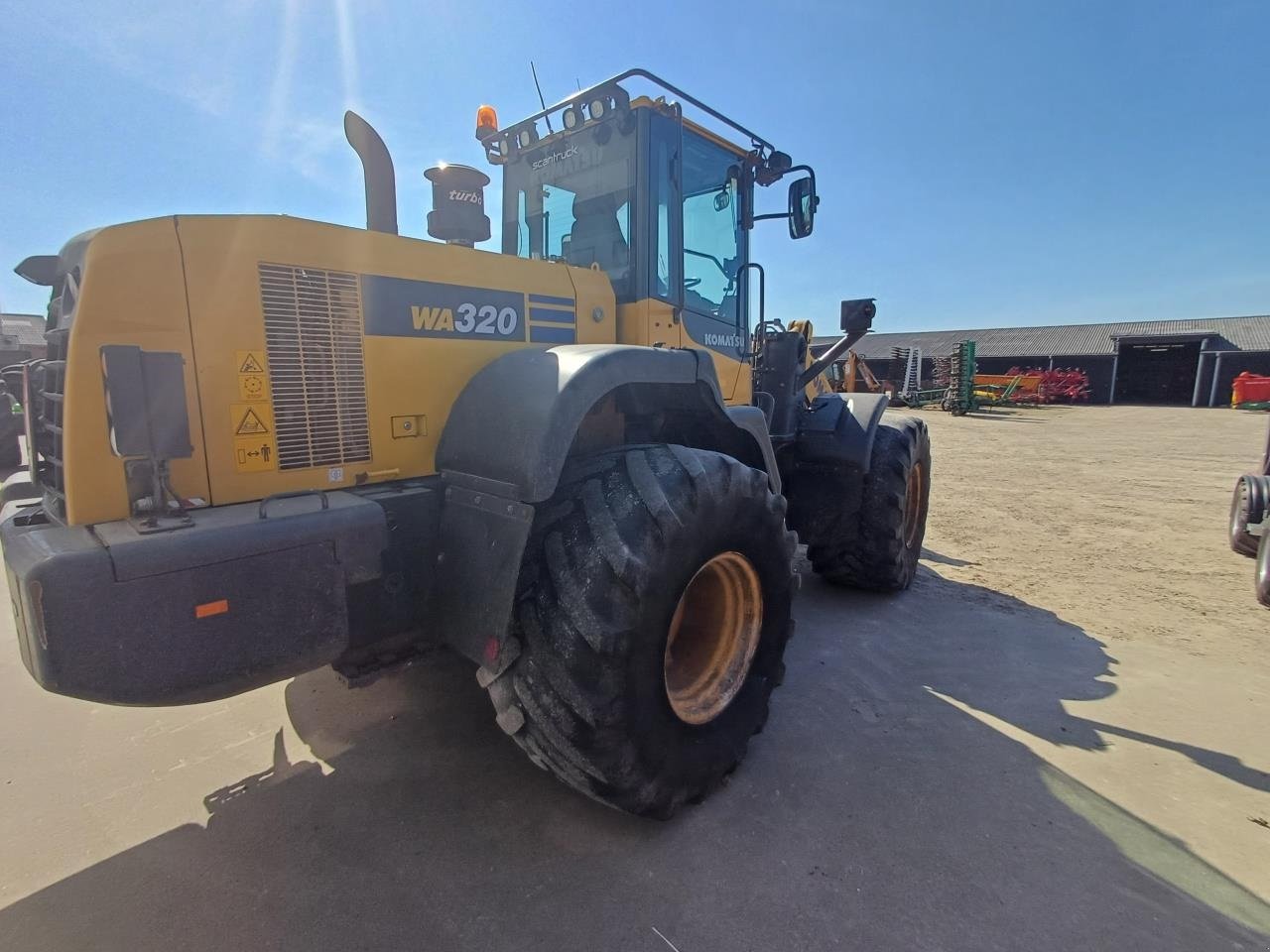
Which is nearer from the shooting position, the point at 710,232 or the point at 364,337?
the point at 364,337

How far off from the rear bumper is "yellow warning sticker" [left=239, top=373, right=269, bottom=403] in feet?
1.15

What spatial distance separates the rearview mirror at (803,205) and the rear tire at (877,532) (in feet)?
5.32

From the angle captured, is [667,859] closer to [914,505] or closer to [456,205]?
[456,205]

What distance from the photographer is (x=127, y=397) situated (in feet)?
5.75

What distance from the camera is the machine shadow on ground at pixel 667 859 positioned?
6.55 feet

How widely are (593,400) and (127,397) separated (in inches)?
52.5

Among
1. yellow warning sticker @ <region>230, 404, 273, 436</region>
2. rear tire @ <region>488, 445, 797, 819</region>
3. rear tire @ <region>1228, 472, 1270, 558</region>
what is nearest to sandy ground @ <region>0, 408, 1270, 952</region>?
rear tire @ <region>488, 445, 797, 819</region>

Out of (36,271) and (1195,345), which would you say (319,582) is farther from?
(1195,345)

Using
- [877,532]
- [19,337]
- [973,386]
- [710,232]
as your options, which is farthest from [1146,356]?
[19,337]

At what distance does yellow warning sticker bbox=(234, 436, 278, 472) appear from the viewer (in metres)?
2.12

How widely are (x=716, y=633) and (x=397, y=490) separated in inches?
56.8

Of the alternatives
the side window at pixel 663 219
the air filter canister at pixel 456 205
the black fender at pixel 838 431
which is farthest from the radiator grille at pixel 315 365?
the black fender at pixel 838 431

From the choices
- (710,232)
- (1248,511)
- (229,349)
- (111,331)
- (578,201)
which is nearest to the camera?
(111,331)

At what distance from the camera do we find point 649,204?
3.40 metres
